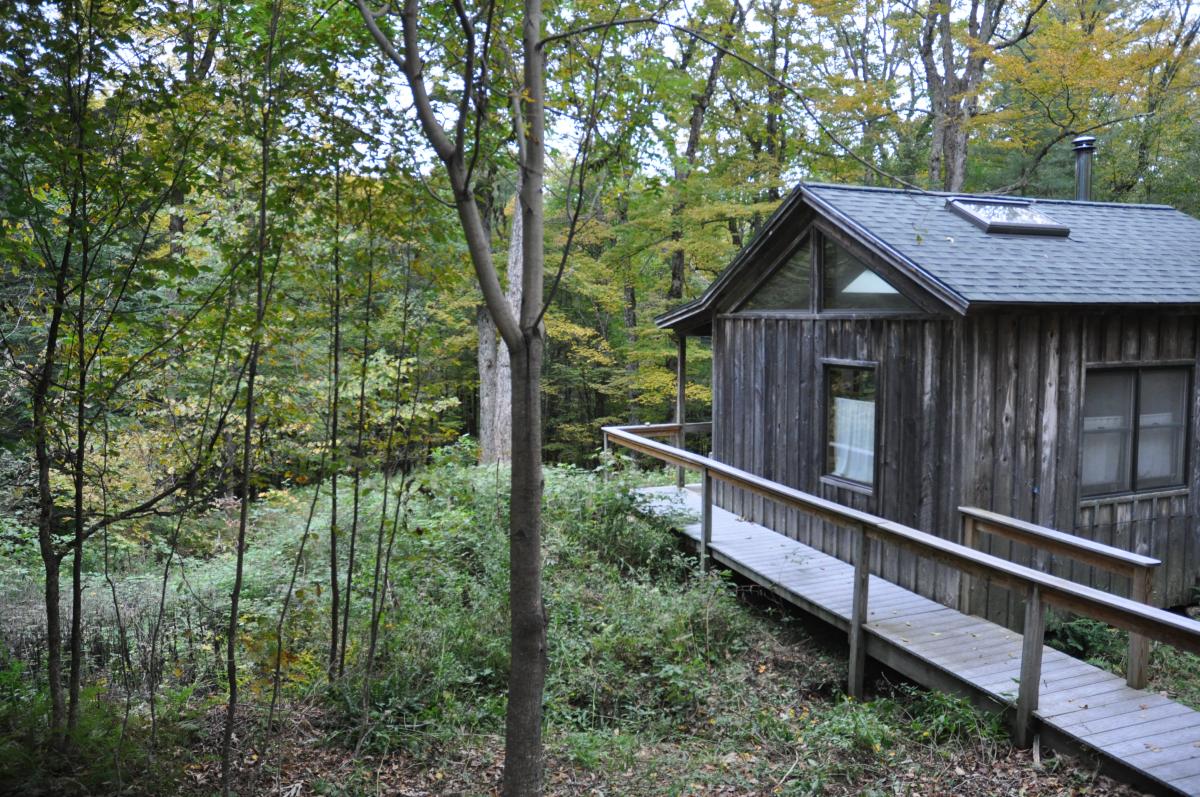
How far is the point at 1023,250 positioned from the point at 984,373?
1.70 meters

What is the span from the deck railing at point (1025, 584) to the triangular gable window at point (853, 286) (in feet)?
6.63

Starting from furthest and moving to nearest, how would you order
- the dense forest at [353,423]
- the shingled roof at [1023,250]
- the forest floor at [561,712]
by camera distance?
the shingled roof at [1023,250], the forest floor at [561,712], the dense forest at [353,423]

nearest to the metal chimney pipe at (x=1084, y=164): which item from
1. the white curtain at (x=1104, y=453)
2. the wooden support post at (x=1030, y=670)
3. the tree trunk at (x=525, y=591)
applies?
the white curtain at (x=1104, y=453)

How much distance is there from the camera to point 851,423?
26.3ft

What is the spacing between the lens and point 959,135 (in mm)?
15797

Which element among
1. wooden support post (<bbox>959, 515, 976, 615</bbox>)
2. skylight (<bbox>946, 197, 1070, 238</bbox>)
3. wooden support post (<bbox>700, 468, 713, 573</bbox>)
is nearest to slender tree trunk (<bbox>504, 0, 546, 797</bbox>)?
wooden support post (<bbox>959, 515, 976, 615</bbox>)

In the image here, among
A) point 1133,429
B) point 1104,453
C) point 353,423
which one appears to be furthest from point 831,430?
point 353,423

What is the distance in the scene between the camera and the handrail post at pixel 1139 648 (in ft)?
16.4

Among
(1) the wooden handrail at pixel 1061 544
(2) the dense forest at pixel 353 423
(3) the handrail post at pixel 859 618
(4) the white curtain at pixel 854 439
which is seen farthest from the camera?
(4) the white curtain at pixel 854 439

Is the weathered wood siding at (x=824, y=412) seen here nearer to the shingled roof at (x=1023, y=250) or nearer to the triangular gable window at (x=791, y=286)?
the triangular gable window at (x=791, y=286)

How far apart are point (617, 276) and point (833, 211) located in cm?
1070

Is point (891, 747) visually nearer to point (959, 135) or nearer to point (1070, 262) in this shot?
point (1070, 262)

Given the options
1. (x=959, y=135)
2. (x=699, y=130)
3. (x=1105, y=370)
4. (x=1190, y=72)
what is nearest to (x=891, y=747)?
(x=1105, y=370)

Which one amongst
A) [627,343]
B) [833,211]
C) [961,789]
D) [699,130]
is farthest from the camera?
[627,343]
